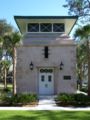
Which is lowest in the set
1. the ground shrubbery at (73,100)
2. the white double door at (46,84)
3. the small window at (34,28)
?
the ground shrubbery at (73,100)

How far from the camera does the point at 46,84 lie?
32875 millimetres

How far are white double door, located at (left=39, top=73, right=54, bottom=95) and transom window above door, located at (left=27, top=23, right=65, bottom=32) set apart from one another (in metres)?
4.87

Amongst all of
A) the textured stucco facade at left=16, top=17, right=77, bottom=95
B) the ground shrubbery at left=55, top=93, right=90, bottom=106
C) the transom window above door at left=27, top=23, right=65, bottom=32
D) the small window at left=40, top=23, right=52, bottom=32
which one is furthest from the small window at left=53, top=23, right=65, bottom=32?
the ground shrubbery at left=55, top=93, right=90, bottom=106

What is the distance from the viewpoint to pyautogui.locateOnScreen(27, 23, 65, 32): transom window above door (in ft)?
111

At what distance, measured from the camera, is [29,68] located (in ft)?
107

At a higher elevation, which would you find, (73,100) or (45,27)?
(45,27)

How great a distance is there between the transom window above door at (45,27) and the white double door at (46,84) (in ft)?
16.0

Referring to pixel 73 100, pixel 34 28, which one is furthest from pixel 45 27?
pixel 73 100

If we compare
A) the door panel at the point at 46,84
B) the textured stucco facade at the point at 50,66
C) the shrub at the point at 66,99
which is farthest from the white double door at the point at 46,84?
the shrub at the point at 66,99

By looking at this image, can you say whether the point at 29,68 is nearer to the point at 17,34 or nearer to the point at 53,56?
the point at 53,56

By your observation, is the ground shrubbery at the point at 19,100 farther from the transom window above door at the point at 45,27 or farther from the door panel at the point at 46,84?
the transom window above door at the point at 45,27

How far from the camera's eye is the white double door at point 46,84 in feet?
107

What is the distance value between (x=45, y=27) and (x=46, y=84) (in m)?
6.19

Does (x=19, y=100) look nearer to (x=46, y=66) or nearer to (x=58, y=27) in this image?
(x=46, y=66)
